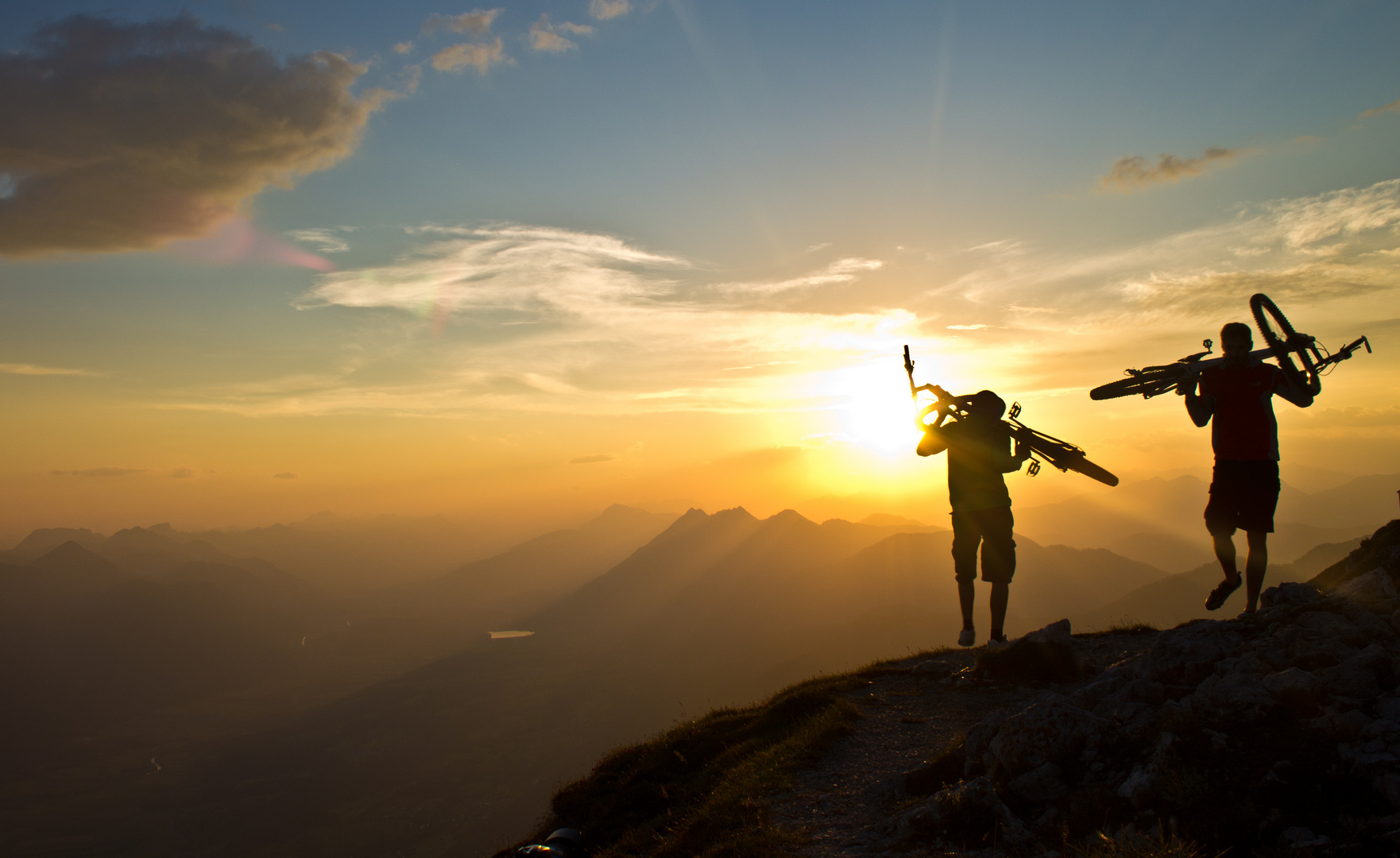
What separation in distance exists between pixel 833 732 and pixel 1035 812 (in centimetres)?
453

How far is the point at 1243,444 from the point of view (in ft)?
33.7

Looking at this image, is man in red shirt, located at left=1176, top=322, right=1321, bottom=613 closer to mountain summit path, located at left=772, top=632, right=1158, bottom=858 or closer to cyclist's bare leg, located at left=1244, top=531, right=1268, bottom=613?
cyclist's bare leg, located at left=1244, top=531, right=1268, bottom=613

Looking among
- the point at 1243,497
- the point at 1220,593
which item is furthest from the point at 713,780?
the point at 1243,497

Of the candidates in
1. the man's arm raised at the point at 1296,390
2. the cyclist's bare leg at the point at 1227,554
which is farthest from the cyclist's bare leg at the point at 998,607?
the man's arm raised at the point at 1296,390

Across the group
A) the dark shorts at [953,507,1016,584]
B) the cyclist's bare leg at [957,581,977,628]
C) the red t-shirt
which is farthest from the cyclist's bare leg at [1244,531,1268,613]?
the cyclist's bare leg at [957,581,977,628]

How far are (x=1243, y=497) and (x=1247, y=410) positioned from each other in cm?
140

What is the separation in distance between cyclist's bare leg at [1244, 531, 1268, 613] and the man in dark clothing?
12.6 feet

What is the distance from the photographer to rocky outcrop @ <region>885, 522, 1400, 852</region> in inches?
199

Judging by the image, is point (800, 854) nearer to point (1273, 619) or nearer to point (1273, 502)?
point (1273, 619)

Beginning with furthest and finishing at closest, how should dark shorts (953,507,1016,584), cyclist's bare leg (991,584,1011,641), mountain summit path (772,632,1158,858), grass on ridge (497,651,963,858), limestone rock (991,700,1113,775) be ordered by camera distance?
dark shorts (953,507,1016,584) → cyclist's bare leg (991,584,1011,641) → grass on ridge (497,651,963,858) → mountain summit path (772,632,1158,858) → limestone rock (991,700,1113,775)

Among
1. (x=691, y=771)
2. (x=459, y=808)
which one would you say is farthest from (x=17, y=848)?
(x=691, y=771)

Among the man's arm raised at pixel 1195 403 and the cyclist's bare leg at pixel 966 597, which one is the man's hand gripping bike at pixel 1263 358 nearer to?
the man's arm raised at pixel 1195 403

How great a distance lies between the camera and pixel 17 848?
19900 centimetres

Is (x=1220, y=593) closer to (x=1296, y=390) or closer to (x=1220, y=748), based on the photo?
(x=1296, y=390)
